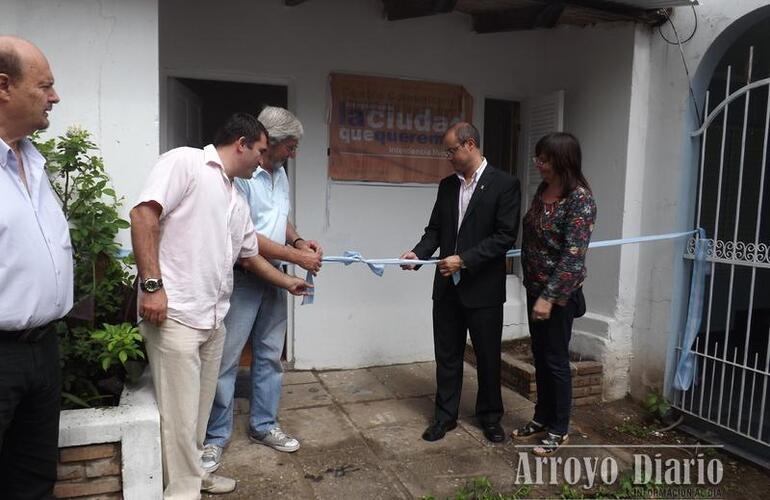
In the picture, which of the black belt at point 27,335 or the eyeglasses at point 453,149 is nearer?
the black belt at point 27,335

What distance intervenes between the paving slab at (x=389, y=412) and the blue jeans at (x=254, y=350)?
0.67 metres

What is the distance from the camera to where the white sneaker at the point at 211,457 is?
2902 mm

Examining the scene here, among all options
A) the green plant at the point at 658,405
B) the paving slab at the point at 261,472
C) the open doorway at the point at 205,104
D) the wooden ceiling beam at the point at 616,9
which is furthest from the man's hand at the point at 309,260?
the green plant at the point at 658,405

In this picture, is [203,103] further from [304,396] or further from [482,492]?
[482,492]

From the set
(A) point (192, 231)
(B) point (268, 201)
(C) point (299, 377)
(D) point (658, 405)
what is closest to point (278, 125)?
(B) point (268, 201)

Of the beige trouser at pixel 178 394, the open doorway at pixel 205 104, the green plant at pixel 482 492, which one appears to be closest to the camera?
the beige trouser at pixel 178 394

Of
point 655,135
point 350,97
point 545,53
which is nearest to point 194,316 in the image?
point 350,97

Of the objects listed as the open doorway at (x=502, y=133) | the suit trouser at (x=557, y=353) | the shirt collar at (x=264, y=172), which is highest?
the open doorway at (x=502, y=133)

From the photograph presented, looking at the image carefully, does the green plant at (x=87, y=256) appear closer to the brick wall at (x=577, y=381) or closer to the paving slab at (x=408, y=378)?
the paving slab at (x=408, y=378)

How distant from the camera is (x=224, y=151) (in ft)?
8.39

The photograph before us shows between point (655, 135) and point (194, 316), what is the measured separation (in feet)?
11.1

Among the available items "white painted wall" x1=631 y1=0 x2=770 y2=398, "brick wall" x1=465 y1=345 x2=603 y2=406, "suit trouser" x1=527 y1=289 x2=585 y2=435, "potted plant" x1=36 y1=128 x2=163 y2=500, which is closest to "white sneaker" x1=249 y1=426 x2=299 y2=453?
"potted plant" x1=36 y1=128 x2=163 y2=500

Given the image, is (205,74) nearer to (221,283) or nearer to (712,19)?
(221,283)

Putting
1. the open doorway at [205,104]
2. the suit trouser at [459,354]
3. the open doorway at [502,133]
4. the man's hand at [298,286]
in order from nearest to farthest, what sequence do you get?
the man's hand at [298,286] → the suit trouser at [459,354] → the open doorway at [205,104] → the open doorway at [502,133]
